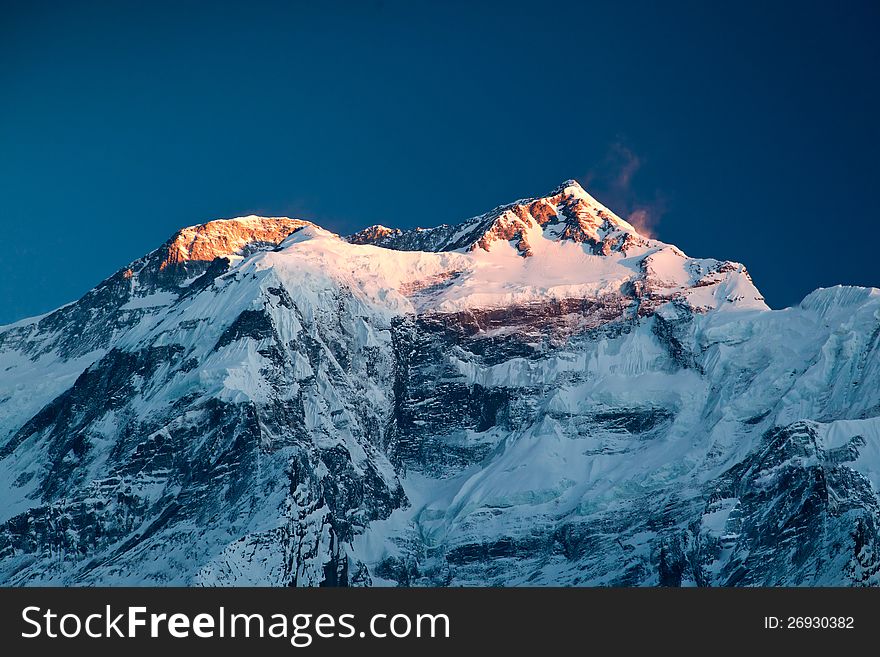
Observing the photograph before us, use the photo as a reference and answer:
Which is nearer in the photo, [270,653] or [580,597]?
[270,653]

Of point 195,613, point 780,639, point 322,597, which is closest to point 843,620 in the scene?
point 780,639

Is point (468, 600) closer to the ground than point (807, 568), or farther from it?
closer to the ground

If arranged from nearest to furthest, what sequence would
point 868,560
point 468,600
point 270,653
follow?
point 270,653, point 468,600, point 868,560

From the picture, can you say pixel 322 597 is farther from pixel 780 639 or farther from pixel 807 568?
pixel 807 568

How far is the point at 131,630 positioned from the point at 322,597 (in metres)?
10.5

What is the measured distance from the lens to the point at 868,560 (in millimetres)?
192500

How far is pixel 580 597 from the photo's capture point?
325 feet

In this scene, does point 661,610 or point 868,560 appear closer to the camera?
point 661,610

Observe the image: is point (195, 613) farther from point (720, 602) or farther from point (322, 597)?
point (720, 602)

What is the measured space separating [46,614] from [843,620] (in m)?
43.6

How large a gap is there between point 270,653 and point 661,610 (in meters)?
21.5

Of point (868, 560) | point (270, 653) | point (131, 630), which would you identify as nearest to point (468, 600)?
point (270, 653)

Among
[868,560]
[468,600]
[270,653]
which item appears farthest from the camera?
[868,560]

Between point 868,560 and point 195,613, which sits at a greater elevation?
point 868,560
